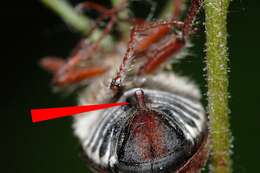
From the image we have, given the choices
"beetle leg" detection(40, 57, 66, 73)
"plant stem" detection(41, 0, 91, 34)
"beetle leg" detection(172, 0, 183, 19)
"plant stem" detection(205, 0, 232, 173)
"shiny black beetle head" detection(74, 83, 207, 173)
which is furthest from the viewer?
"beetle leg" detection(40, 57, 66, 73)

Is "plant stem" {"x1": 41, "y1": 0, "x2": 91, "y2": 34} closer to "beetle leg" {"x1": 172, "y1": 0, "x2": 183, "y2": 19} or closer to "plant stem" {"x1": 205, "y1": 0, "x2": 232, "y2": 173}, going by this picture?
"beetle leg" {"x1": 172, "y1": 0, "x2": 183, "y2": 19}

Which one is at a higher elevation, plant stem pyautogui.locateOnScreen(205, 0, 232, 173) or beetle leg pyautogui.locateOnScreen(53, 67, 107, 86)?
beetle leg pyautogui.locateOnScreen(53, 67, 107, 86)

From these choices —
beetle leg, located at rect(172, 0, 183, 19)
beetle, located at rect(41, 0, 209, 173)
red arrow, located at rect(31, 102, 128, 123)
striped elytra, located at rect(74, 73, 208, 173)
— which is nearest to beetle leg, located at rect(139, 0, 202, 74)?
beetle, located at rect(41, 0, 209, 173)

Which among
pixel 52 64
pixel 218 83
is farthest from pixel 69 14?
pixel 218 83

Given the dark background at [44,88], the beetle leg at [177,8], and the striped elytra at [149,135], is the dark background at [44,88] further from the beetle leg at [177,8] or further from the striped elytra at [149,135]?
the striped elytra at [149,135]

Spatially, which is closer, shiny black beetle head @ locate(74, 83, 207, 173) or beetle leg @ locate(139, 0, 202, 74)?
shiny black beetle head @ locate(74, 83, 207, 173)

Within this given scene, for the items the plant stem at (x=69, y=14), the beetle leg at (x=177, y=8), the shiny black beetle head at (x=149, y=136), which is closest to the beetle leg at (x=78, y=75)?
the plant stem at (x=69, y=14)

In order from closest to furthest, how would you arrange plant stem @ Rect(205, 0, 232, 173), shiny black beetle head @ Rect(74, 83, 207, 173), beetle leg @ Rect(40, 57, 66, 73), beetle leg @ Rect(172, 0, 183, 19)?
plant stem @ Rect(205, 0, 232, 173) → shiny black beetle head @ Rect(74, 83, 207, 173) → beetle leg @ Rect(172, 0, 183, 19) → beetle leg @ Rect(40, 57, 66, 73)

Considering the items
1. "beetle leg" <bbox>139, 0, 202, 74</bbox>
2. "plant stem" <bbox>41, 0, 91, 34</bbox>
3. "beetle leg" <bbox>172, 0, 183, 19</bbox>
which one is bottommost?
"beetle leg" <bbox>139, 0, 202, 74</bbox>
